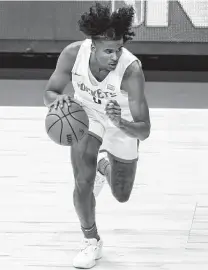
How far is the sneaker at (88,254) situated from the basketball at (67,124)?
0.64 meters

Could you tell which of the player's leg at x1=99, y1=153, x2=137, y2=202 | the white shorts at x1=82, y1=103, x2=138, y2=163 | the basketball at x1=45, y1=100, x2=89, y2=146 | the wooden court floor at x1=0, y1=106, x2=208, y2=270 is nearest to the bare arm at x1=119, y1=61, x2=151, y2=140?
the basketball at x1=45, y1=100, x2=89, y2=146

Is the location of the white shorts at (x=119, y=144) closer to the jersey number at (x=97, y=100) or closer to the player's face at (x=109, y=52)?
the jersey number at (x=97, y=100)

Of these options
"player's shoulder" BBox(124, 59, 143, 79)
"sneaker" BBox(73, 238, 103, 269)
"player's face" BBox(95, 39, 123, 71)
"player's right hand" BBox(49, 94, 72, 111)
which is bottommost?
"sneaker" BBox(73, 238, 103, 269)

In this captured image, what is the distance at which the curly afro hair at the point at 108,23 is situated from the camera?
466 centimetres

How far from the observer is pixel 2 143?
860 centimetres

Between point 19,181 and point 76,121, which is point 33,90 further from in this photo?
point 76,121

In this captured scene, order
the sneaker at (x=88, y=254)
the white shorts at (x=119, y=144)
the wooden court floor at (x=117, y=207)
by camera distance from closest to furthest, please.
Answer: the sneaker at (x=88, y=254) < the wooden court floor at (x=117, y=207) < the white shorts at (x=119, y=144)

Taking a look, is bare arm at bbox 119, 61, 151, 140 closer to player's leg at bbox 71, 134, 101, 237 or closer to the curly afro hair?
the curly afro hair

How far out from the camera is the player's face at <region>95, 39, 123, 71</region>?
4.64 meters

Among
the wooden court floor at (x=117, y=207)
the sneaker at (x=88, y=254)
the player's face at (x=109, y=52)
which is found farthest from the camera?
the wooden court floor at (x=117, y=207)

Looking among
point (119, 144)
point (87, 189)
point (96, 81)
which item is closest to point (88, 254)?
point (87, 189)

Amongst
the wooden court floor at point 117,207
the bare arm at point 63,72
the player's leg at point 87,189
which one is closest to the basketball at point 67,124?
the player's leg at point 87,189

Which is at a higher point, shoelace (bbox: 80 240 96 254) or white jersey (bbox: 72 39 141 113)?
white jersey (bbox: 72 39 141 113)

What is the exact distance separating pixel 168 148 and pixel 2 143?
1.64 m
